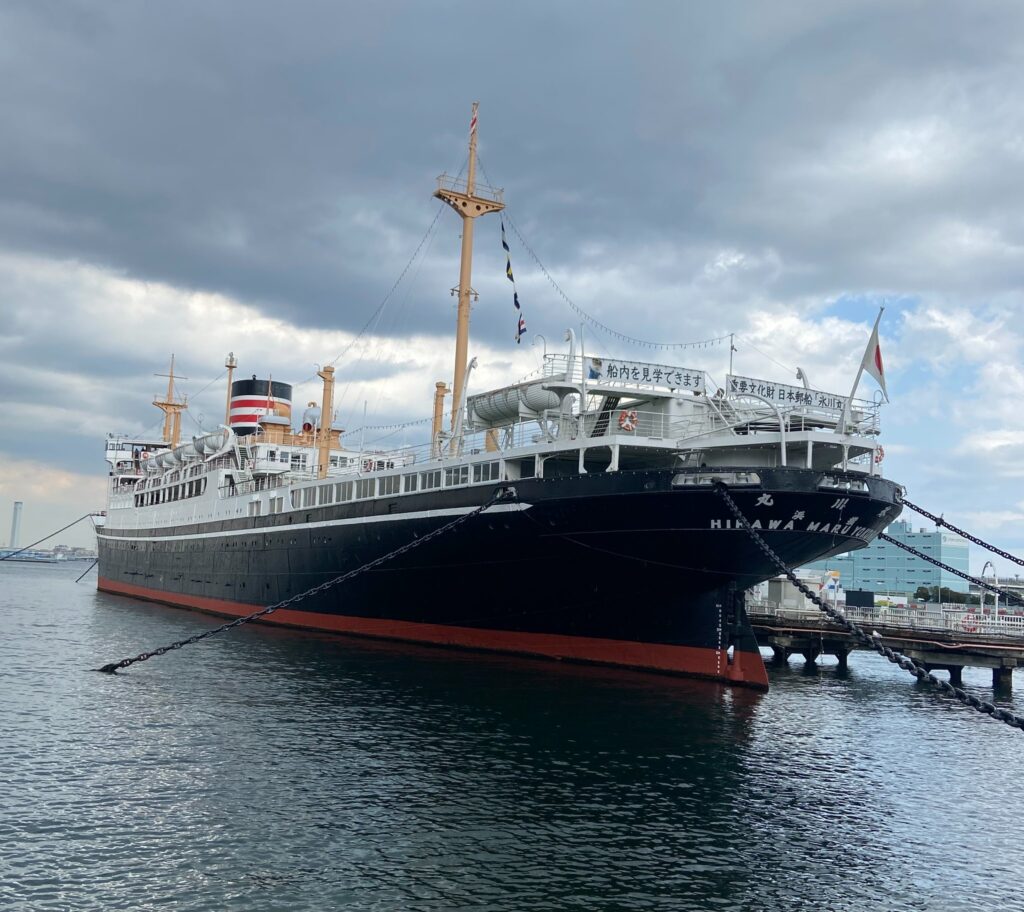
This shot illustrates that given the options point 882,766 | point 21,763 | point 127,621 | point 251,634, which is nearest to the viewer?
point 21,763

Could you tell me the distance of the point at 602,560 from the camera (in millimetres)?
30781

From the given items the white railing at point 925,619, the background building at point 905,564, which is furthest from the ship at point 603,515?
the background building at point 905,564

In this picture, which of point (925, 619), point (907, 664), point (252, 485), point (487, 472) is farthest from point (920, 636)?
point (252, 485)

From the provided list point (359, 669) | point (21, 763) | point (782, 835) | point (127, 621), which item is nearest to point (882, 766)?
point (782, 835)

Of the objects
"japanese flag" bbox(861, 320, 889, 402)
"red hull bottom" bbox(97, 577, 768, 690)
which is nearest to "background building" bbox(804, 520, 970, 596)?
"red hull bottom" bbox(97, 577, 768, 690)

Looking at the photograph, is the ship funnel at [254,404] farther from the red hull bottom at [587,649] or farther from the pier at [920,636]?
the pier at [920,636]

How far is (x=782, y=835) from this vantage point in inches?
651

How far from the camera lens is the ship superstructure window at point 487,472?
34.2 meters

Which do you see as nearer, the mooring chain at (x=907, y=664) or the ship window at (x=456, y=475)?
the mooring chain at (x=907, y=664)

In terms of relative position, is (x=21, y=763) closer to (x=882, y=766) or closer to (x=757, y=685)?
(x=882, y=766)

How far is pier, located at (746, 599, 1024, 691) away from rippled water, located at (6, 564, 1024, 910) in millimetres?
8678

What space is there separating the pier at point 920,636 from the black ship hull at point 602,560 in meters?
10.8

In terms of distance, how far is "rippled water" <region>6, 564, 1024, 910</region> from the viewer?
45.2ft

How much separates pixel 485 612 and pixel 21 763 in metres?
18.6
